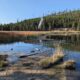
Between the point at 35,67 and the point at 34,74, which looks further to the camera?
the point at 35,67

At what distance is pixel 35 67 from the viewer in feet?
151

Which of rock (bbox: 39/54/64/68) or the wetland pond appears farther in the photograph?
the wetland pond

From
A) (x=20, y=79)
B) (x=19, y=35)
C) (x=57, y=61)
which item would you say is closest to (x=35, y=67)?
(x=57, y=61)

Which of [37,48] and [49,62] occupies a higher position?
[37,48]

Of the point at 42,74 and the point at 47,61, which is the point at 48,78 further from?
the point at 47,61

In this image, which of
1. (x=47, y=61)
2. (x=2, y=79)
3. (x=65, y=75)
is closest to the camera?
(x=2, y=79)

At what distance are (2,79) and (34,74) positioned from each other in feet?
18.0

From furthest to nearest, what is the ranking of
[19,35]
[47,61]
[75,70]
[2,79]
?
1. [19,35]
2. [47,61]
3. [75,70]
4. [2,79]

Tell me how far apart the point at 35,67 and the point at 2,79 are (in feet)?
33.3

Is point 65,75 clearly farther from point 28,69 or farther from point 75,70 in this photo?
point 28,69

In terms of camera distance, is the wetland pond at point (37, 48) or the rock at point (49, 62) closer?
the rock at point (49, 62)

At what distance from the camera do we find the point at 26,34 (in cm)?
17112

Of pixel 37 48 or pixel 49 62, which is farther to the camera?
pixel 37 48

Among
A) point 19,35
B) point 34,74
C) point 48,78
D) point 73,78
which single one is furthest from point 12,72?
point 19,35
